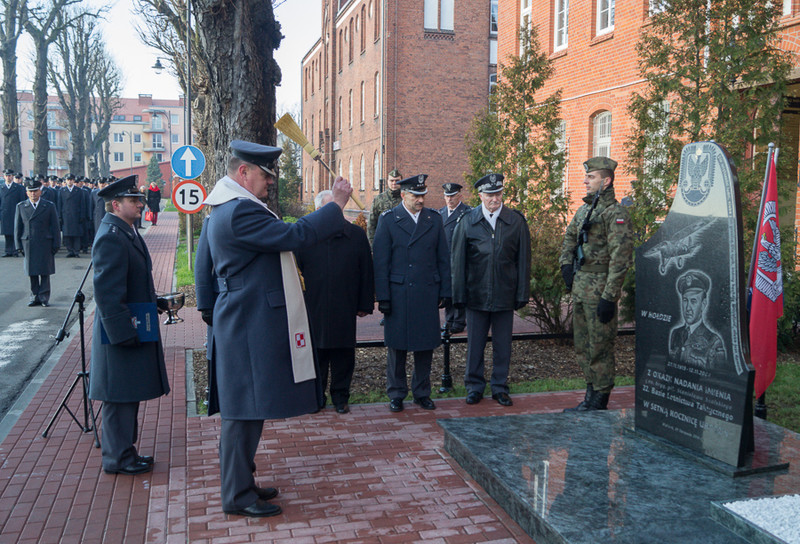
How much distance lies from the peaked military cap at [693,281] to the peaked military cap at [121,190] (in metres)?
3.85

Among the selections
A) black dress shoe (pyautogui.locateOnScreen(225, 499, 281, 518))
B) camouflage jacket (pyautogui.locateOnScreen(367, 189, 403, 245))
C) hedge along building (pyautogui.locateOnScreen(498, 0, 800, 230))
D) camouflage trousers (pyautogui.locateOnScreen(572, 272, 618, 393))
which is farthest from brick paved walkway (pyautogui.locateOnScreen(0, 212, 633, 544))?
hedge along building (pyautogui.locateOnScreen(498, 0, 800, 230))

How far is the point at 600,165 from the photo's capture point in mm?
6430

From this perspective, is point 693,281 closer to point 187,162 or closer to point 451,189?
point 451,189

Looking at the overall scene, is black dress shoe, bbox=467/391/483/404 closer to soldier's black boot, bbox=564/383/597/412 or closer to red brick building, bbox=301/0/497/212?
soldier's black boot, bbox=564/383/597/412

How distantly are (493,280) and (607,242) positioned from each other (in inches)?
43.4

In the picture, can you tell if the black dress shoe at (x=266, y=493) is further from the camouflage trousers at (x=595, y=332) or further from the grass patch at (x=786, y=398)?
the grass patch at (x=786, y=398)

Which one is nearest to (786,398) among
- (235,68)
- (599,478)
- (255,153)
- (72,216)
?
(599,478)

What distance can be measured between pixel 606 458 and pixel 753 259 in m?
2.29

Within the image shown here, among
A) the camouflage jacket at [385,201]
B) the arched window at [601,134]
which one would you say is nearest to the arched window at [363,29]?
the arched window at [601,134]

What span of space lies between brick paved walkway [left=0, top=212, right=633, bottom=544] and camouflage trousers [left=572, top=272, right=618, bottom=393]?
1.64 ft

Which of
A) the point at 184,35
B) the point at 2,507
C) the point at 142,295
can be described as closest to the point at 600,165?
the point at 142,295

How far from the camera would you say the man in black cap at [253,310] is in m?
4.28

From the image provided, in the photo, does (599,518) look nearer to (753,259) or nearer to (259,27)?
(753,259)

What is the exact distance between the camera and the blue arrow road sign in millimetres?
14539
